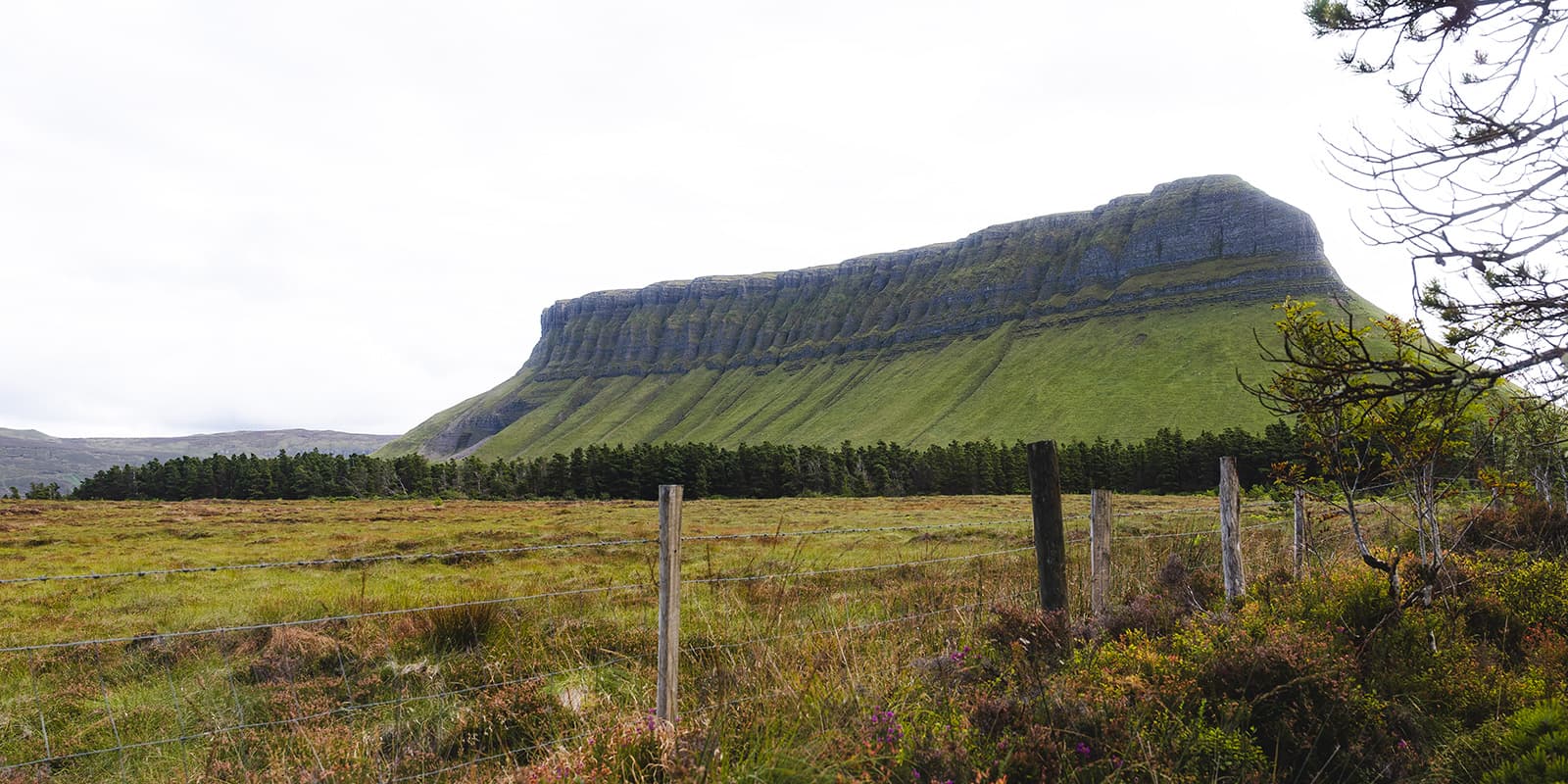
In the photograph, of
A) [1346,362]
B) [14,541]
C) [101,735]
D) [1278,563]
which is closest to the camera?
[1346,362]

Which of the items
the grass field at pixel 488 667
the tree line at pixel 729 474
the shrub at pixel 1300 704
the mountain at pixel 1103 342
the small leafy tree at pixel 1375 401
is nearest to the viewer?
the small leafy tree at pixel 1375 401

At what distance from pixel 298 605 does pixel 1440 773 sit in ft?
49.3

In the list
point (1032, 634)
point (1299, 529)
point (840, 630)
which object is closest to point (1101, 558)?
point (1032, 634)

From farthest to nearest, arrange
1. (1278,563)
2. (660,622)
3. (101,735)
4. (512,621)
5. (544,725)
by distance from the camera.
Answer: (1278,563) → (512,621) → (101,735) → (544,725) → (660,622)

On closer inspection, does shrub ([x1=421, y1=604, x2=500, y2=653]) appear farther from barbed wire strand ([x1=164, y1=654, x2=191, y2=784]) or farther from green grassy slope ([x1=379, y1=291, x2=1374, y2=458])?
Result: green grassy slope ([x1=379, y1=291, x2=1374, y2=458])

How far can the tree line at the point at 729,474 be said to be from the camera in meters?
79.1

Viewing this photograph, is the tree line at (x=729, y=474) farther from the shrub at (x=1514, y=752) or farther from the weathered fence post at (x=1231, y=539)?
the shrub at (x=1514, y=752)

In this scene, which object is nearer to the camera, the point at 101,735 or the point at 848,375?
the point at 101,735

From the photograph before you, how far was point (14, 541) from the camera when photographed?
29188 millimetres

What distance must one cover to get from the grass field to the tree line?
6514 cm

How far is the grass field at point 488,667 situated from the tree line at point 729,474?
6514cm

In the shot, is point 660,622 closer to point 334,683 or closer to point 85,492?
point 334,683

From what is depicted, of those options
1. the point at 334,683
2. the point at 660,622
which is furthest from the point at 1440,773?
the point at 334,683

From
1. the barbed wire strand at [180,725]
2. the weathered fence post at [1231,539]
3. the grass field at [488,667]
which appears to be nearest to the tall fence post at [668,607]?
the grass field at [488,667]
